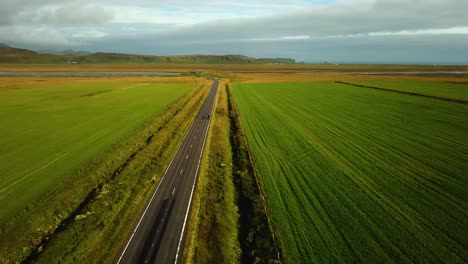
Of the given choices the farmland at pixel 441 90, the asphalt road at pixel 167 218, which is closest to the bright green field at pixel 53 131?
the asphalt road at pixel 167 218

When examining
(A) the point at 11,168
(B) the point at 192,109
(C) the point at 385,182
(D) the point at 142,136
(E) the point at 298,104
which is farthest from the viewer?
(E) the point at 298,104

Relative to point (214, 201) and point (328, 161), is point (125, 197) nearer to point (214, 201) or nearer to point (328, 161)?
point (214, 201)

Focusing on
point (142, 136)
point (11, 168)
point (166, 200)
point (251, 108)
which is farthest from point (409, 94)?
point (11, 168)

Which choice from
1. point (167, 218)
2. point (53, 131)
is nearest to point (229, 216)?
point (167, 218)

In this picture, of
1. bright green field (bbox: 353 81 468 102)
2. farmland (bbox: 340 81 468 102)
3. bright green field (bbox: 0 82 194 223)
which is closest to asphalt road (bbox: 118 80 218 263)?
bright green field (bbox: 0 82 194 223)

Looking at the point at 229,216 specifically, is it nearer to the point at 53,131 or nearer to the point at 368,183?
the point at 368,183

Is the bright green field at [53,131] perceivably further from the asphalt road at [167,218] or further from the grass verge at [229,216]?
the grass verge at [229,216]
